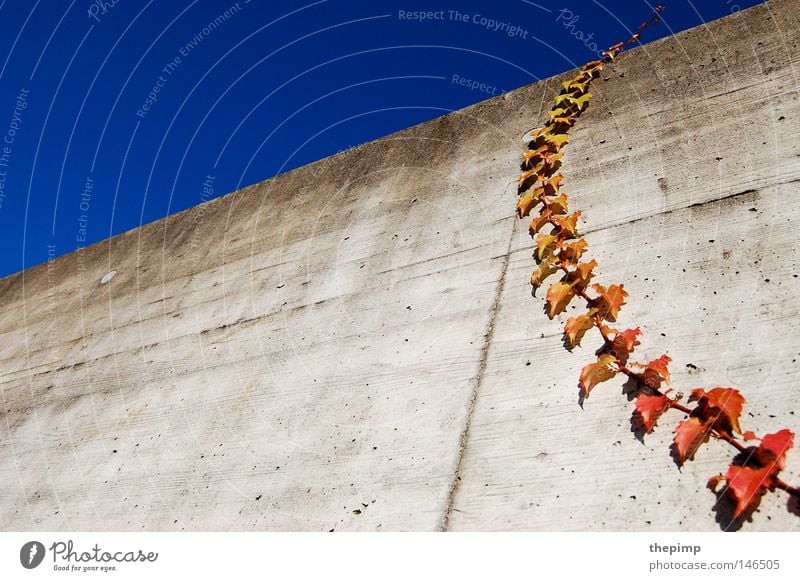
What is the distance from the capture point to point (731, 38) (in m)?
2.36

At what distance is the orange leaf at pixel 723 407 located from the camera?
1313 mm

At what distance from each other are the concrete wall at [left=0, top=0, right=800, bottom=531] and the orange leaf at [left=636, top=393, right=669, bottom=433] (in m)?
0.03

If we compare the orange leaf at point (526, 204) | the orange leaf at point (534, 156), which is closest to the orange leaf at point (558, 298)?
the orange leaf at point (526, 204)

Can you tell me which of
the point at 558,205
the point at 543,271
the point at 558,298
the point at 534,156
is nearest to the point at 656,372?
the point at 558,298

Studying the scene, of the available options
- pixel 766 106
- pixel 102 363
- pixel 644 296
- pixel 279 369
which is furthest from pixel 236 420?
pixel 766 106

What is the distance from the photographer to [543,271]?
1974mm

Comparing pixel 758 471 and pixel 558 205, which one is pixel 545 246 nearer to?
pixel 558 205

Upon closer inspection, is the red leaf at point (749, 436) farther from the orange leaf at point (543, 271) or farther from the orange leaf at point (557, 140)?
the orange leaf at point (557, 140)

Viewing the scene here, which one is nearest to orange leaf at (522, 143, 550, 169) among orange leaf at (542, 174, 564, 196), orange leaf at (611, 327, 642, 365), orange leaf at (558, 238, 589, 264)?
A: orange leaf at (542, 174, 564, 196)

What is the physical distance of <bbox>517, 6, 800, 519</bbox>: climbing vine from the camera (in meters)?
1.22

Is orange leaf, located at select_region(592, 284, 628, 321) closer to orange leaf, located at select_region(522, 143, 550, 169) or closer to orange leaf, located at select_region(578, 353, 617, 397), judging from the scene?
orange leaf, located at select_region(578, 353, 617, 397)

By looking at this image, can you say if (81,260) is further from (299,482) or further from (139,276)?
(299,482)

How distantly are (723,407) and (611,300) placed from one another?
1.59 feet

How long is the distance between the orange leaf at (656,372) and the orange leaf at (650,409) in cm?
5
